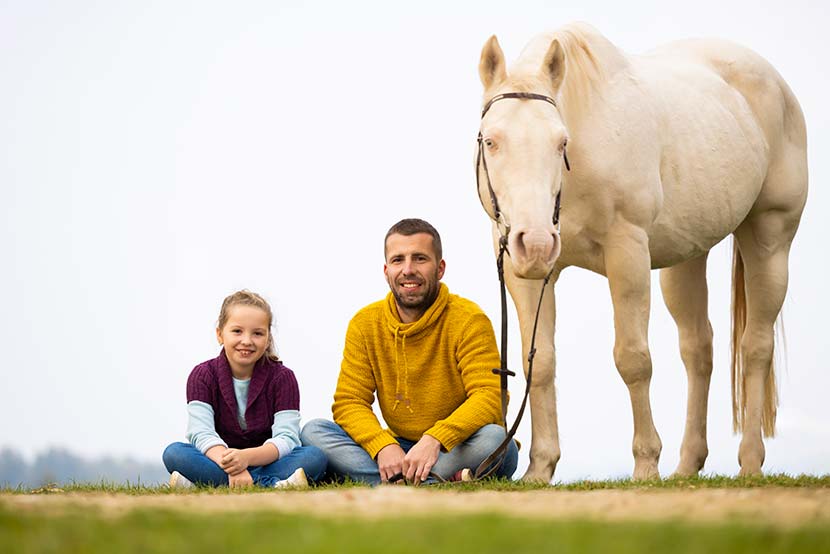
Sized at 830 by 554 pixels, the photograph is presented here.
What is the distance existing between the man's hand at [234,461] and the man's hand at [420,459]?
905mm

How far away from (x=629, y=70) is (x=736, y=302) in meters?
2.44

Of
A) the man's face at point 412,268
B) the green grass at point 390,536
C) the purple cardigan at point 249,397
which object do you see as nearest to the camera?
the green grass at point 390,536

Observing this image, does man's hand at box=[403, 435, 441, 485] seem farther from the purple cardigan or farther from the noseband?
the noseband

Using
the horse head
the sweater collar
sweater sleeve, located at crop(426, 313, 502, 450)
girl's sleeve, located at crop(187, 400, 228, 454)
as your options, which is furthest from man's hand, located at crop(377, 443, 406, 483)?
the horse head

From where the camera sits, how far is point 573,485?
6.46m

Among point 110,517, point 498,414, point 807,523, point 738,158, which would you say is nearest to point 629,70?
point 738,158

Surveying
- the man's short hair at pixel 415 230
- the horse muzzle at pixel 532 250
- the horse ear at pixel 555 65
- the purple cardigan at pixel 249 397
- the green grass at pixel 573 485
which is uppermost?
the horse ear at pixel 555 65

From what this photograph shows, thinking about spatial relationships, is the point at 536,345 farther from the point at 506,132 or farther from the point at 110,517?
the point at 110,517

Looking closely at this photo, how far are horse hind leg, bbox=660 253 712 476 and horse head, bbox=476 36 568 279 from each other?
2.88 metres

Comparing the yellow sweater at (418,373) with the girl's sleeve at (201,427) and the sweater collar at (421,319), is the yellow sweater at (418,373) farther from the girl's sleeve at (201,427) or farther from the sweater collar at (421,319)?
the girl's sleeve at (201,427)

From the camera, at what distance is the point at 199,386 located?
718 centimetres

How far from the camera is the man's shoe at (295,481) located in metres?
→ 6.57

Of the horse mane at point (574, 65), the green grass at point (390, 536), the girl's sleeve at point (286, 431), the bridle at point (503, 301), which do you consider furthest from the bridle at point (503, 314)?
the green grass at point (390, 536)

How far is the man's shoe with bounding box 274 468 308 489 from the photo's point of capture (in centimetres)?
657
